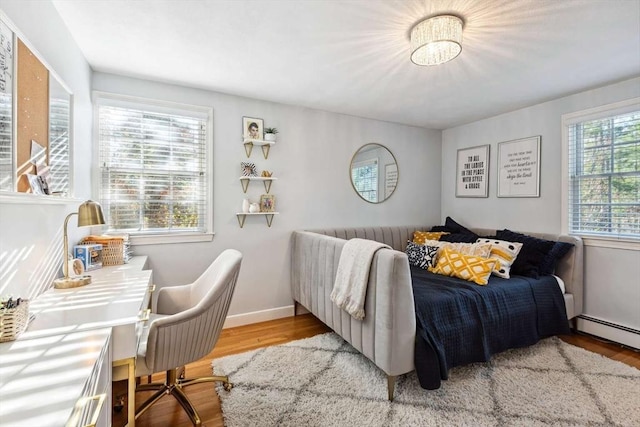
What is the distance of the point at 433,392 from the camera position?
196 cm

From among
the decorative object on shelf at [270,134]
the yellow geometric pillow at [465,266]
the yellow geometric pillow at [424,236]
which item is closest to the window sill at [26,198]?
the decorative object on shelf at [270,134]

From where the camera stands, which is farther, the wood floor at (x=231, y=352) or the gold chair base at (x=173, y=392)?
the wood floor at (x=231, y=352)

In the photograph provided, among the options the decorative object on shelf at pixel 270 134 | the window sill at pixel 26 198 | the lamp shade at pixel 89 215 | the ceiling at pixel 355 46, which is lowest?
the lamp shade at pixel 89 215

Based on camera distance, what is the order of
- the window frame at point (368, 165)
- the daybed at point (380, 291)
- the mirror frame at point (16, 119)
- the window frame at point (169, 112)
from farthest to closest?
the window frame at point (368, 165) < the window frame at point (169, 112) < the daybed at point (380, 291) < the mirror frame at point (16, 119)

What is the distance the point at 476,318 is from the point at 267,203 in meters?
2.07

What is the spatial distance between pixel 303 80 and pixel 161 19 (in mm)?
1148

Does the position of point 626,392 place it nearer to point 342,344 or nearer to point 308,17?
point 342,344

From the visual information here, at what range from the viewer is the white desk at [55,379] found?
2.28 ft

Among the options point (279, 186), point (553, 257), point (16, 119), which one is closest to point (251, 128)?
point (279, 186)

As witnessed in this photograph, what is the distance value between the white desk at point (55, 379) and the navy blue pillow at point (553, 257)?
10.7ft

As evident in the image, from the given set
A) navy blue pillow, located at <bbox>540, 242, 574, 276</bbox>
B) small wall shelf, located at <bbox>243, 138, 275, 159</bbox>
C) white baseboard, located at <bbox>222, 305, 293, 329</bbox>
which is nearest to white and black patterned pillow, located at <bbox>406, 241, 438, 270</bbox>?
navy blue pillow, located at <bbox>540, 242, 574, 276</bbox>

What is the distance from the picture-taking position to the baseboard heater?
2566mm

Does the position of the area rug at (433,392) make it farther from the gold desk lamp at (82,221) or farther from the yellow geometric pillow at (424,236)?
the yellow geometric pillow at (424,236)

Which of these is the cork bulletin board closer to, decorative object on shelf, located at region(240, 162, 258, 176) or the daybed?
decorative object on shelf, located at region(240, 162, 258, 176)
